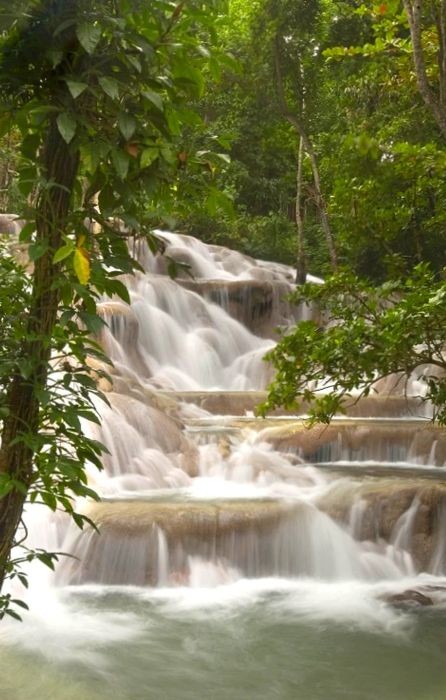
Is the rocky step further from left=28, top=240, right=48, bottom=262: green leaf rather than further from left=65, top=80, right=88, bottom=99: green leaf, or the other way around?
left=65, top=80, right=88, bottom=99: green leaf

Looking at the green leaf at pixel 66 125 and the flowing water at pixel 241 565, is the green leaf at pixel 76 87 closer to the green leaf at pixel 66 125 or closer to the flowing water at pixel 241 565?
the green leaf at pixel 66 125

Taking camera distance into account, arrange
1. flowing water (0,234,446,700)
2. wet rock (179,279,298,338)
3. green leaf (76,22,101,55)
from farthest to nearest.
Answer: wet rock (179,279,298,338), flowing water (0,234,446,700), green leaf (76,22,101,55)

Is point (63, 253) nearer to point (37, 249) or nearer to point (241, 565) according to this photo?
point (37, 249)

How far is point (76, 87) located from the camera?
176 centimetres

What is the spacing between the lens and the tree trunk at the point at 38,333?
6.62 feet

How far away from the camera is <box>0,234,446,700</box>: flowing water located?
556 centimetres

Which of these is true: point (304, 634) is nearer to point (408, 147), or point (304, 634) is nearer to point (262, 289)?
point (408, 147)

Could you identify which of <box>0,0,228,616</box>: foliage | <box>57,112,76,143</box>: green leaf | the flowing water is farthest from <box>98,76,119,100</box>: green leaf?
the flowing water

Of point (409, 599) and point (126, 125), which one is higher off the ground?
point (126, 125)

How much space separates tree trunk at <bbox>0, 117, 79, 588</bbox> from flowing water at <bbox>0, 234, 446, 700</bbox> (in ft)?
10.0

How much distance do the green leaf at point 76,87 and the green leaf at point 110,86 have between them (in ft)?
0.14

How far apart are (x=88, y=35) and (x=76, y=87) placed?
0.11 meters

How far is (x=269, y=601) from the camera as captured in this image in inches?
283

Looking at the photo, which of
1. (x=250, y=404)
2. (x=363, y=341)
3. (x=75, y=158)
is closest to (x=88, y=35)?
(x=75, y=158)
